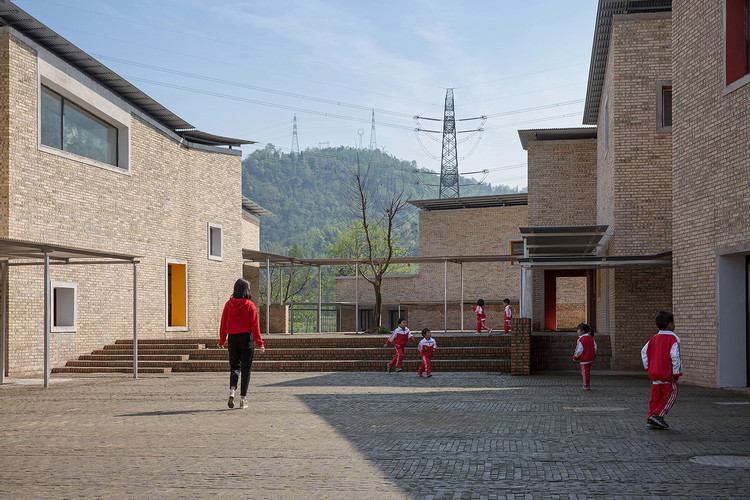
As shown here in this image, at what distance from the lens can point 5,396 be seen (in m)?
13.0

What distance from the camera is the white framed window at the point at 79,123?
1919 centimetres

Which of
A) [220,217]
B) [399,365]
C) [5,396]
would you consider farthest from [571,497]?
[220,217]

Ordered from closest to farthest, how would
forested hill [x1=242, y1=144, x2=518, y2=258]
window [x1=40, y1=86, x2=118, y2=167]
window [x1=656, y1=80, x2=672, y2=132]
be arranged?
window [x1=656, y1=80, x2=672, y2=132] → window [x1=40, y1=86, x2=118, y2=167] → forested hill [x1=242, y1=144, x2=518, y2=258]

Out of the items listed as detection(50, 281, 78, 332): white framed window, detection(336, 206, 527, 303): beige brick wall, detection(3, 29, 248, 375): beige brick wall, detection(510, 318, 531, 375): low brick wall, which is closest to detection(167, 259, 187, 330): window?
detection(3, 29, 248, 375): beige brick wall

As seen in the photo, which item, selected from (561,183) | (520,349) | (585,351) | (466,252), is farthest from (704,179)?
(466,252)

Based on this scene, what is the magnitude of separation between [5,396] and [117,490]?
339 inches

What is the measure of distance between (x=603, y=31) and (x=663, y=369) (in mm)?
13531

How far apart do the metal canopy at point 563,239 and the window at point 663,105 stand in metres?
2.79

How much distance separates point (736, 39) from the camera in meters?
13.3

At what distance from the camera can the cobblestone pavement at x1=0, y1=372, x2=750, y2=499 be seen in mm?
5695

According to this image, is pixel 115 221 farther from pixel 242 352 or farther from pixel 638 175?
Result: pixel 638 175

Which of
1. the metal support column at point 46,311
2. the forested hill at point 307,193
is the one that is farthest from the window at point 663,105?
the forested hill at point 307,193

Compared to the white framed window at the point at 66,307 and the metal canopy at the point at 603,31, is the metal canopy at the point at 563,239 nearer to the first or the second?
the metal canopy at the point at 603,31

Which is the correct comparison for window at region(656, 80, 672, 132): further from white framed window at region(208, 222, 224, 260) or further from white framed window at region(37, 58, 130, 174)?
white framed window at region(208, 222, 224, 260)
